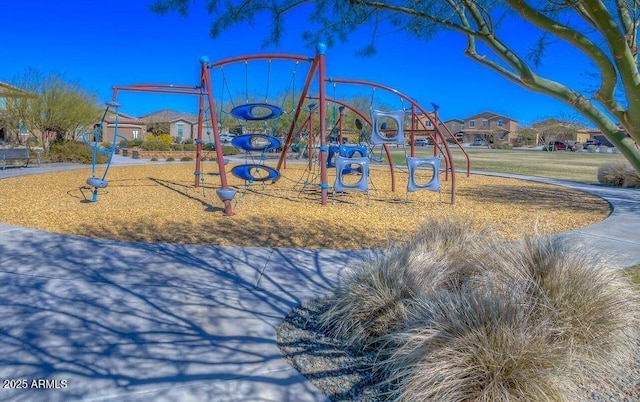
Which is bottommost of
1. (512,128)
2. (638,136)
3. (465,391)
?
(465,391)

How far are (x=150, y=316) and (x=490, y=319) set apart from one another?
2.79 m

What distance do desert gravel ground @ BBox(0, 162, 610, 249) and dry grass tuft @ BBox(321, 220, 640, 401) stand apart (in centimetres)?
99

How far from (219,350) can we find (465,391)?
1767 millimetres

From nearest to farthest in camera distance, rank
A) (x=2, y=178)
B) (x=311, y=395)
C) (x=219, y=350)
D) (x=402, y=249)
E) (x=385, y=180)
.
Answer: (x=311, y=395) → (x=219, y=350) → (x=402, y=249) → (x=2, y=178) → (x=385, y=180)

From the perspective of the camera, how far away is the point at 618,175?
17828mm

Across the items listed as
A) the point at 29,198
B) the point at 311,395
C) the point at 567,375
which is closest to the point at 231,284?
the point at 311,395

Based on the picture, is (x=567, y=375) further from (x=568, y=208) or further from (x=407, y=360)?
(x=568, y=208)

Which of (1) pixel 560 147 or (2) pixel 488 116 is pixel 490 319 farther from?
(2) pixel 488 116

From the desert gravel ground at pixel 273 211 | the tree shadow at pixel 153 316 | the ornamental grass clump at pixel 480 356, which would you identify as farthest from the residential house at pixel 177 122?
the ornamental grass clump at pixel 480 356

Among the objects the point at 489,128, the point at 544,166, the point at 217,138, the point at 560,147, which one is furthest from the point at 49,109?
the point at 489,128

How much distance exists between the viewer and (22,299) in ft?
14.4

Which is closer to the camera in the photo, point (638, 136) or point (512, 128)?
point (638, 136)

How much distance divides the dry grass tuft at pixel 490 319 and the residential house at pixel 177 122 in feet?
219

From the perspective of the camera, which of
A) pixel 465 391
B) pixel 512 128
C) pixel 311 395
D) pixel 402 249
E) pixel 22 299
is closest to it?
pixel 465 391
